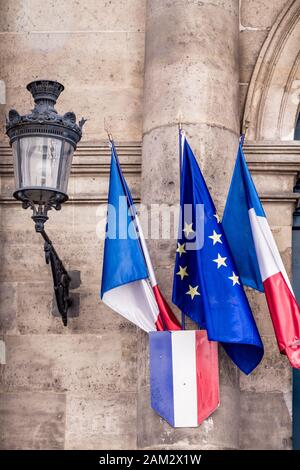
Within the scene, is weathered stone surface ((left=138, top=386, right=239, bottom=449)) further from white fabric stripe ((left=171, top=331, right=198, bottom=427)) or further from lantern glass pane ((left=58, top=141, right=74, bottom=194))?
lantern glass pane ((left=58, top=141, right=74, bottom=194))

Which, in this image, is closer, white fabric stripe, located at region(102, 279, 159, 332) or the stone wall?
white fabric stripe, located at region(102, 279, 159, 332)

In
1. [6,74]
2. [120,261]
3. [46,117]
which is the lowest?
[120,261]

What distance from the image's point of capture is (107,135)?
13141mm

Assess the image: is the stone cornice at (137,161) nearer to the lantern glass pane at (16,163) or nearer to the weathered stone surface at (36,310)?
the weathered stone surface at (36,310)

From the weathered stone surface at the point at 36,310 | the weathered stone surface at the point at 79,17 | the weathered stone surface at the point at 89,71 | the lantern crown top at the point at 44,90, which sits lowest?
the weathered stone surface at the point at 36,310

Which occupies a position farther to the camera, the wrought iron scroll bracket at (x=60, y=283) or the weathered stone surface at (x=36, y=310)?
the weathered stone surface at (x=36, y=310)

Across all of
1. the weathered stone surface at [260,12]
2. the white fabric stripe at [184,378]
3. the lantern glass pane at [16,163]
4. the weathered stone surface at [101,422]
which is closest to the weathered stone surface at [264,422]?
the white fabric stripe at [184,378]

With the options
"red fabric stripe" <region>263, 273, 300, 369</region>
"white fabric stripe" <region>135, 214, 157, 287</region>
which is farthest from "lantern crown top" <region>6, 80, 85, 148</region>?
"red fabric stripe" <region>263, 273, 300, 369</region>

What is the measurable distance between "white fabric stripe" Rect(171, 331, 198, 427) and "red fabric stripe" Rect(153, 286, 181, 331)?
0.13 metres

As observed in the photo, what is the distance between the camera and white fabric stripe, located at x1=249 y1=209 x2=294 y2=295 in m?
11.8

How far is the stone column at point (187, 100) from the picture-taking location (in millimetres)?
12391

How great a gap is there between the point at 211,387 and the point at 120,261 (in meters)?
1.20
